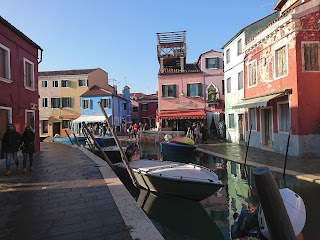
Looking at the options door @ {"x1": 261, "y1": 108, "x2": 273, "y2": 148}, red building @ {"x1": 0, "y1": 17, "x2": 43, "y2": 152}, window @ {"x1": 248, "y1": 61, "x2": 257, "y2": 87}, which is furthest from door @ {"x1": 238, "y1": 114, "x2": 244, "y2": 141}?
red building @ {"x1": 0, "y1": 17, "x2": 43, "y2": 152}

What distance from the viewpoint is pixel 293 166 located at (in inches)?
475

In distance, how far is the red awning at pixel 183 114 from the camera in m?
30.4

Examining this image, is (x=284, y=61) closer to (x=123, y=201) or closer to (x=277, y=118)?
(x=277, y=118)

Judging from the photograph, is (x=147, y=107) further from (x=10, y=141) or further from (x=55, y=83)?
(x=10, y=141)

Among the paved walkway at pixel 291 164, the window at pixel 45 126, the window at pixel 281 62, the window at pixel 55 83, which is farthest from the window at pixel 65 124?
the window at pixel 281 62

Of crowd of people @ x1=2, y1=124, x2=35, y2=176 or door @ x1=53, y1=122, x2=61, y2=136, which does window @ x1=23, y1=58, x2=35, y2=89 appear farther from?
door @ x1=53, y1=122, x2=61, y2=136

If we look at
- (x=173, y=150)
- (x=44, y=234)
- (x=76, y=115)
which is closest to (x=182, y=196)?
(x=44, y=234)

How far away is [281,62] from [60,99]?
3362 centimetres

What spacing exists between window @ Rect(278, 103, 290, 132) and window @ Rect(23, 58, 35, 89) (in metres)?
13.2

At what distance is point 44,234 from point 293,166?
32.8 feet

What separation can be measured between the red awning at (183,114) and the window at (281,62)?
14469 mm

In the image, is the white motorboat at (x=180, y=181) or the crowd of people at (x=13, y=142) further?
the crowd of people at (x=13, y=142)

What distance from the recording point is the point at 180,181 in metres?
8.84

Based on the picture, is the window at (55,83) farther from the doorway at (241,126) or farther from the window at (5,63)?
the window at (5,63)
